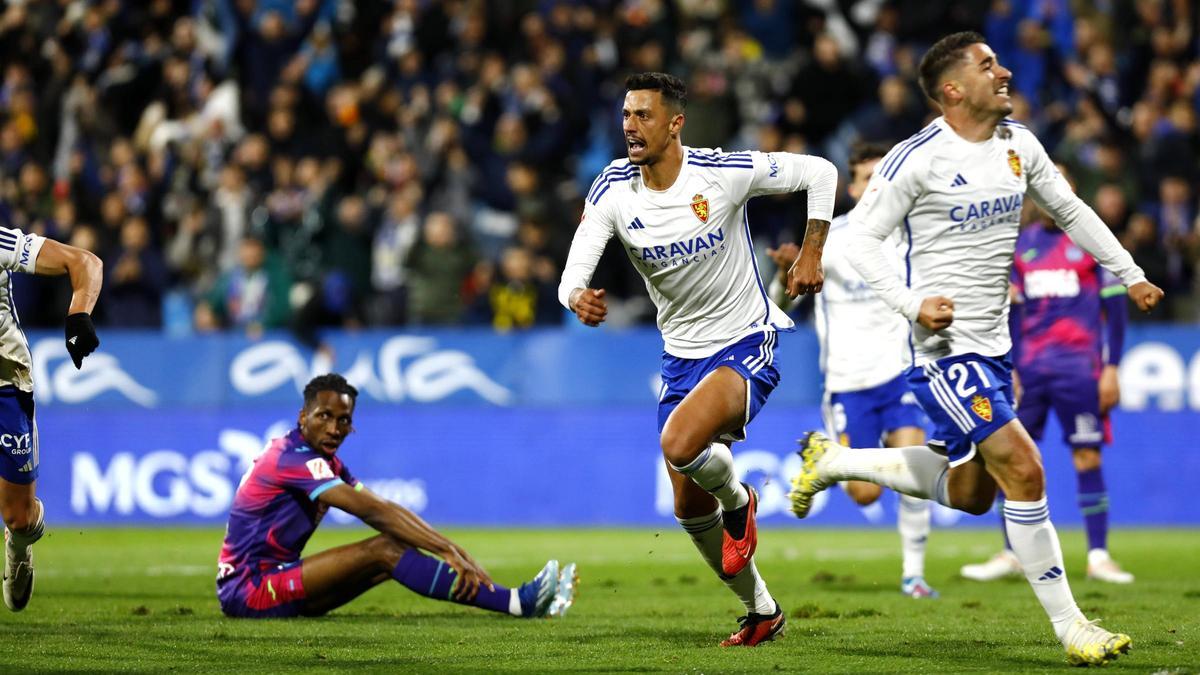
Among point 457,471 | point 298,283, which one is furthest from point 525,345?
point 298,283

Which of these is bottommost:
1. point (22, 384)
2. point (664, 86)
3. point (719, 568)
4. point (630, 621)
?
point (630, 621)

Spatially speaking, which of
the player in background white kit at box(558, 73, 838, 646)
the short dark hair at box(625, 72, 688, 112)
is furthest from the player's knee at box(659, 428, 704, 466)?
the short dark hair at box(625, 72, 688, 112)

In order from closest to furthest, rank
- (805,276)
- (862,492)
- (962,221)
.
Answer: (962,221), (805,276), (862,492)

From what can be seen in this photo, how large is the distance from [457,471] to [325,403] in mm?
7556

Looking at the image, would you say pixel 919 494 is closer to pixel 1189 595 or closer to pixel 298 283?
pixel 1189 595

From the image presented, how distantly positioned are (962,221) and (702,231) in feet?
4.12

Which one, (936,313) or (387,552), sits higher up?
(936,313)

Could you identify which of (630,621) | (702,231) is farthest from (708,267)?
(630,621)

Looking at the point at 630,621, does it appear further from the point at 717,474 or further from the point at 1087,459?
the point at 1087,459

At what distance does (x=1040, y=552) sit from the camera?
706 centimetres

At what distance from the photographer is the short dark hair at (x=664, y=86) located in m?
7.99

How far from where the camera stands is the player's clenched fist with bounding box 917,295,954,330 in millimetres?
6989

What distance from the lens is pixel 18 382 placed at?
29.0 ft

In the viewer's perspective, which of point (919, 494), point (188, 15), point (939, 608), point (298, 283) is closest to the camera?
point (919, 494)
